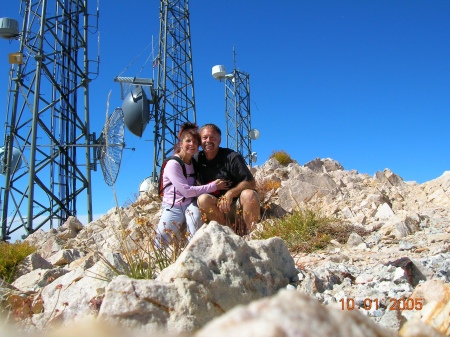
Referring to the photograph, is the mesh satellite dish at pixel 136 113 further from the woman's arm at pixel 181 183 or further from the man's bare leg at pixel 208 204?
the man's bare leg at pixel 208 204

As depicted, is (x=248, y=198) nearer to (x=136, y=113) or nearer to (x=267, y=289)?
(x=267, y=289)

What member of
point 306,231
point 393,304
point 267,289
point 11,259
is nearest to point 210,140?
point 306,231

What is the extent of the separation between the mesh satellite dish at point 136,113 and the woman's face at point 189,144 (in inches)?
304

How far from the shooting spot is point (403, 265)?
3.36 meters

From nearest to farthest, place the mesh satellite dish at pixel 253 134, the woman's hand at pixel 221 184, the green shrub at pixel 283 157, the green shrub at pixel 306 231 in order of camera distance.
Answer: the woman's hand at pixel 221 184 → the green shrub at pixel 306 231 → the green shrub at pixel 283 157 → the mesh satellite dish at pixel 253 134

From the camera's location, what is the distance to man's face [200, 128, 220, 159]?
5.21 m

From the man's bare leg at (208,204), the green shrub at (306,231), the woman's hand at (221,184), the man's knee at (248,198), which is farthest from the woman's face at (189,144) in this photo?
the green shrub at (306,231)

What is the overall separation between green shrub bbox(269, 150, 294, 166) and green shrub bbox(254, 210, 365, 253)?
631 cm

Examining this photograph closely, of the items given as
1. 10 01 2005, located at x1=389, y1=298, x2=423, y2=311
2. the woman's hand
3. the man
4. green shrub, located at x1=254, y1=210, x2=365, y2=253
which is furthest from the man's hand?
10 01 2005, located at x1=389, y1=298, x2=423, y2=311

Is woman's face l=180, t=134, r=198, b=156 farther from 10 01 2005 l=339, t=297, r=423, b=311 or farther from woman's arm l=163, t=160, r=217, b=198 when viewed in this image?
10 01 2005 l=339, t=297, r=423, b=311

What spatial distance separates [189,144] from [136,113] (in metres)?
7.85

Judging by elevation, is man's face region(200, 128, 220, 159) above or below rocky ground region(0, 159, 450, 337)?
above

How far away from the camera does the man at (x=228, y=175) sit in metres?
5.15

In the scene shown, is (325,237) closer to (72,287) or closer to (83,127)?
(72,287)
